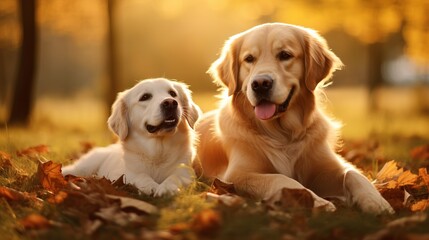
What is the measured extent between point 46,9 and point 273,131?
11014 millimetres

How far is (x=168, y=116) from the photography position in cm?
406

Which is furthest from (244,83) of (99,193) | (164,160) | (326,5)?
(326,5)

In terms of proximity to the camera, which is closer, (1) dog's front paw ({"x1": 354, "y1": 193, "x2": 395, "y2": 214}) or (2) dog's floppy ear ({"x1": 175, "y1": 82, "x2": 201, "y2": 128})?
(1) dog's front paw ({"x1": 354, "y1": 193, "x2": 395, "y2": 214})

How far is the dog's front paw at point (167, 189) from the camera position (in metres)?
3.53

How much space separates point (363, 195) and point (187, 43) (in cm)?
2789

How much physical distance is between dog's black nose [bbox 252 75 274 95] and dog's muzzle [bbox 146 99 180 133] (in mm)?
608

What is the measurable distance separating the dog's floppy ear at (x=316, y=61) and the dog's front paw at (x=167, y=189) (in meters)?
1.16

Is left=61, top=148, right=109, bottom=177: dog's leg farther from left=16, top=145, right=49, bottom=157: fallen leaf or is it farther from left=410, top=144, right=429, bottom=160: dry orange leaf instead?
left=410, top=144, right=429, bottom=160: dry orange leaf

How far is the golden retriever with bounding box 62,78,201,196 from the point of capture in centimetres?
408

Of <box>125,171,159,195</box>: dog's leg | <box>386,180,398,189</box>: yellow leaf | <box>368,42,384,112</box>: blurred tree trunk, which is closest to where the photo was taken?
<box>125,171,159,195</box>: dog's leg

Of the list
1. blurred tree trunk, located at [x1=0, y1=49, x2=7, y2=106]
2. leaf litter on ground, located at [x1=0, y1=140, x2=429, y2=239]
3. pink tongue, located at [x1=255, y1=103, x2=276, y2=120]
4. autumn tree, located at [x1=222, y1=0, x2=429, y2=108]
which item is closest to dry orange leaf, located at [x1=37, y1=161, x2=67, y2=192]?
leaf litter on ground, located at [x1=0, y1=140, x2=429, y2=239]

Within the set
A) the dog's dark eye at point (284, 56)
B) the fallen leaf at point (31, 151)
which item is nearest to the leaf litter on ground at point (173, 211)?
the dog's dark eye at point (284, 56)

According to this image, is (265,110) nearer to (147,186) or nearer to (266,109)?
(266,109)

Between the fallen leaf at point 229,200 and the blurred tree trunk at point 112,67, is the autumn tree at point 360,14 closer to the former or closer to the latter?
the blurred tree trunk at point 112,67
